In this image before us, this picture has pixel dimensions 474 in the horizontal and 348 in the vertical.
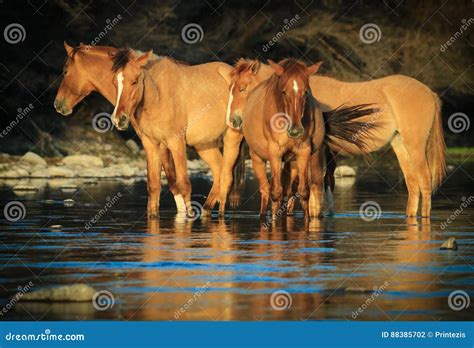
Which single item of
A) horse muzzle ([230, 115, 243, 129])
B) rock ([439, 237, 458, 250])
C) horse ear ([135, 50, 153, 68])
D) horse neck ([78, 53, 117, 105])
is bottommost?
rock ([439, 237, 458, 250])

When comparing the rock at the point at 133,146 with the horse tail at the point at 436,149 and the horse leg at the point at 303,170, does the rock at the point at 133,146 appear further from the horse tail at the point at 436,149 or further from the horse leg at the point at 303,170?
the horse leg at the point at 303,170

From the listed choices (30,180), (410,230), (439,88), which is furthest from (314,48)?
(410,230)

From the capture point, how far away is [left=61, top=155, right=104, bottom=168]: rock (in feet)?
114

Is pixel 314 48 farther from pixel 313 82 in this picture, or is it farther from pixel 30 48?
pixel 313 82

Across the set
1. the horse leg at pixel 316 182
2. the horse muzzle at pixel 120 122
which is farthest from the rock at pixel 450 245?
the horse muzzle at pixel 120 122

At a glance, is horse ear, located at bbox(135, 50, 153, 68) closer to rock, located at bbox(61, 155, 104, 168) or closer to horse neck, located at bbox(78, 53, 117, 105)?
horse neck, located at bbox(78, 53, 117, 105)

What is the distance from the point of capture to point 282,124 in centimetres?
1720

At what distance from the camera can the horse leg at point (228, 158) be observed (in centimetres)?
A: 1970

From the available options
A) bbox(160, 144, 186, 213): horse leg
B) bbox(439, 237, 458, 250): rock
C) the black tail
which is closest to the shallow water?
bbox(439, 237, 458, 250): rock

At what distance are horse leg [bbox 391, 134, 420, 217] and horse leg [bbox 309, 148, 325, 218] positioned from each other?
4.73 ft

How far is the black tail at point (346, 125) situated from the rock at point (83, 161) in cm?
1661

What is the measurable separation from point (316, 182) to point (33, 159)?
17296 mm

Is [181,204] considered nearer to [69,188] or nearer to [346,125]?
[346,125]

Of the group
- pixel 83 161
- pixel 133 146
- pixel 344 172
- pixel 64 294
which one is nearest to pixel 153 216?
pixel 64 294
